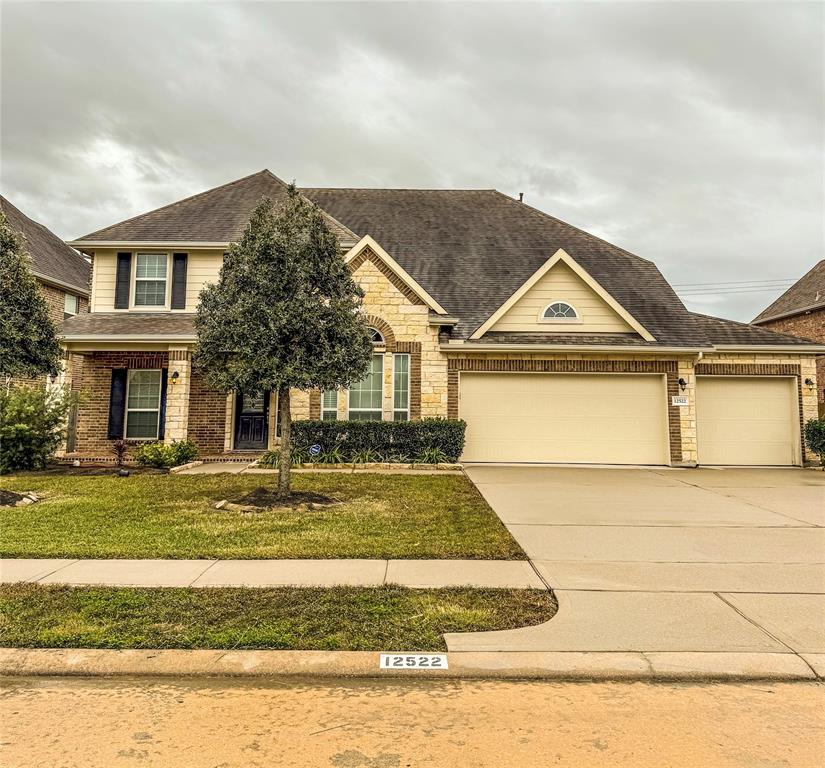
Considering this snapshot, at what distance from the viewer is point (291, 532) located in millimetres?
6898

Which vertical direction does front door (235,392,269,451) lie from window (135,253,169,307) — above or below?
below

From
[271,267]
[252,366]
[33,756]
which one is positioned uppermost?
[271,267]

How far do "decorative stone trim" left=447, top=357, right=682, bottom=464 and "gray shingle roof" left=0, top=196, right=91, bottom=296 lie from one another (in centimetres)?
1561

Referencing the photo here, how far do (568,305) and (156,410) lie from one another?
11392mm

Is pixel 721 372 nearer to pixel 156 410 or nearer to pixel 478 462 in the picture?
pixel 478 462

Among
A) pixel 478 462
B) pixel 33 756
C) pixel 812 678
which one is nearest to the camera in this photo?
pixel 33 756

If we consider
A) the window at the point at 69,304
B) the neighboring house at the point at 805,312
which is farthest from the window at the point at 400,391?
the neighboring house at the point at 805,312

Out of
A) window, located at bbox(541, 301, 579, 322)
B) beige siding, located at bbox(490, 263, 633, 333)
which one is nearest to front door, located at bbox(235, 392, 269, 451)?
beige siding, located at bbox(490, 263, 633, 333)

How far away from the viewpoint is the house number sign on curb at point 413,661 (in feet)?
11.5

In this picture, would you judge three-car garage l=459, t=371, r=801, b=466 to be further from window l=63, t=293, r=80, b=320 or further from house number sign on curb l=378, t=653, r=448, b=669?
window l=63, t=293, r=80, b=320

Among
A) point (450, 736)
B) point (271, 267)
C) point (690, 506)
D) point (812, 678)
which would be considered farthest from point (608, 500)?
point (450, 736)

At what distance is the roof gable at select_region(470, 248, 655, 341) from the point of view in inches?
578

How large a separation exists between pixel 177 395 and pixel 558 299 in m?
10.2

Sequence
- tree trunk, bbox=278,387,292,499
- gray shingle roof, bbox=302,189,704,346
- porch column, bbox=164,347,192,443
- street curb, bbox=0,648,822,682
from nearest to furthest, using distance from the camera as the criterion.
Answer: street curb, bbox=0,648,822,682
tree trunk, bbox=278,387,292,499
porch column, bbox=164,347,192,443
gray shingle roof, bbox=302,189,704,346
